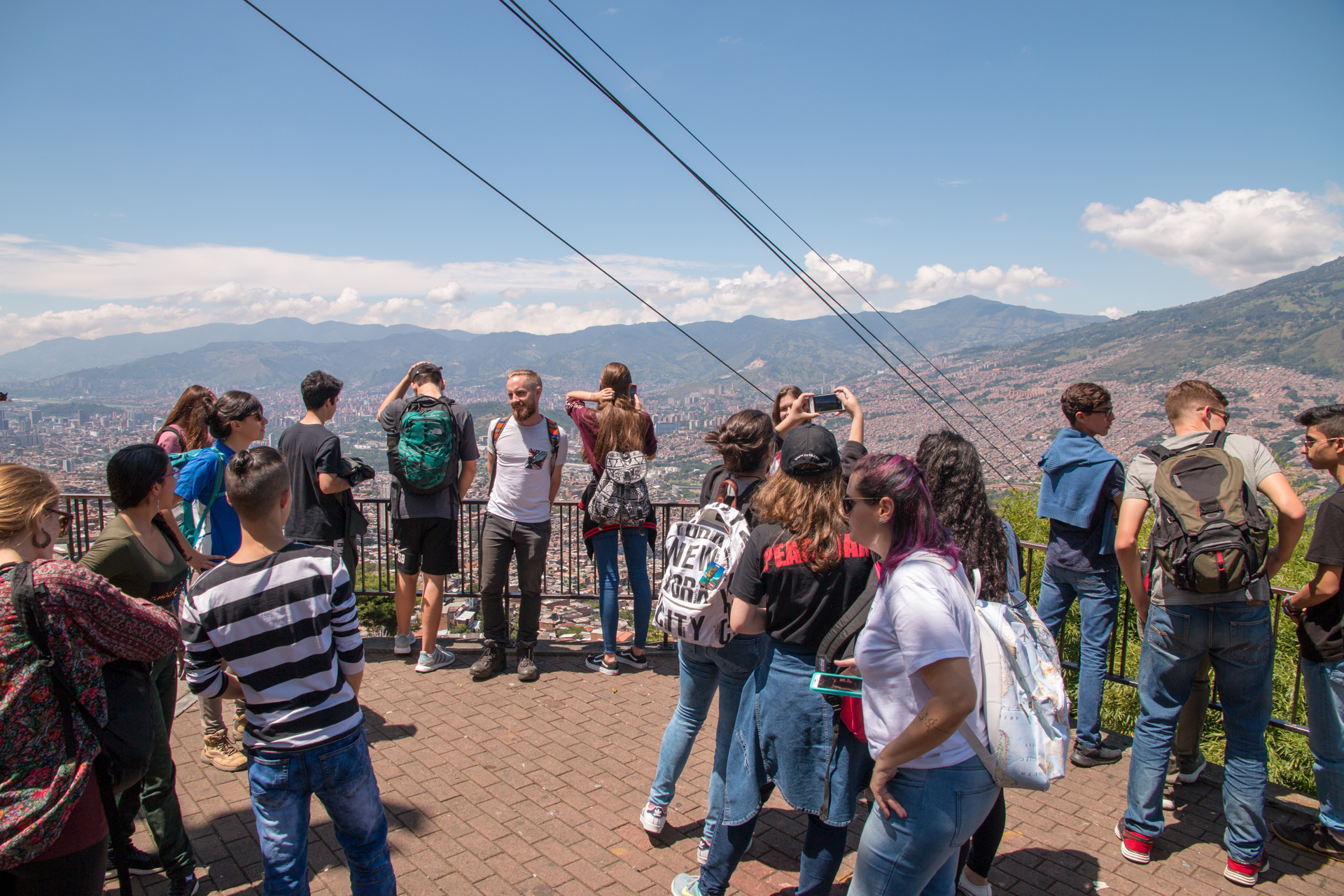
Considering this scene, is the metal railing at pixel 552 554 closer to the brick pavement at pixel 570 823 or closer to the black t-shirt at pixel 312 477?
the black t-shirt at pixel 312 477

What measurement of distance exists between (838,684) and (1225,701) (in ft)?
7.82

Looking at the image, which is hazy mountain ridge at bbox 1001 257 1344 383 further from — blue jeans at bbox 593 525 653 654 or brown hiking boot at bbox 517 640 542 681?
brown hiking boot at bbox 517 640 542 681

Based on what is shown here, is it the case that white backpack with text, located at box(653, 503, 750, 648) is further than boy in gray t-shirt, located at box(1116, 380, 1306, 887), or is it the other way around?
boy in gray t-shirt, located at box(1116, 380, 1306, 887)

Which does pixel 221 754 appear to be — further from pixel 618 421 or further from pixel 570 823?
pixel 618 421

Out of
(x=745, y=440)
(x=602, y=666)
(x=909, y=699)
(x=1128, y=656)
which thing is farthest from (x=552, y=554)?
(x=1128, y=656)

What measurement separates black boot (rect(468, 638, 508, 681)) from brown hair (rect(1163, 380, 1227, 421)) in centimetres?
459

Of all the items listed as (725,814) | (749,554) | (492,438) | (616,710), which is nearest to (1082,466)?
(749,554)

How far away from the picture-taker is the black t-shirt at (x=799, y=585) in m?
2.58

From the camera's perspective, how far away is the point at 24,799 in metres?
1.90

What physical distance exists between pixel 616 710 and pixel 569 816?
1.24 metres

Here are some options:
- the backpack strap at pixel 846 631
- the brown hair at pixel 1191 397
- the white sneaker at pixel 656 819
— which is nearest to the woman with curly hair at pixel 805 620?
the backpack strap at pixel 846 631

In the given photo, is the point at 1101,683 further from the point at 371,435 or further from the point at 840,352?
the point at 840,352

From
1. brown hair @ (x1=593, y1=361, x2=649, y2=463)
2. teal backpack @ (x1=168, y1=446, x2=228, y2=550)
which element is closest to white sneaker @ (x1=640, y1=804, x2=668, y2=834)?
brown hair @ (x1=593, y1=361, x2=649, y2=463)

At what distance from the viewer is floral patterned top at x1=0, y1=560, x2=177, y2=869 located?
1.88 m
